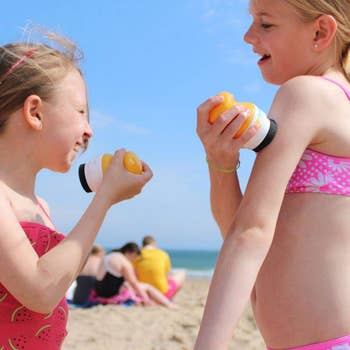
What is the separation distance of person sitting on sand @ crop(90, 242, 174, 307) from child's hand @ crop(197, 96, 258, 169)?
7688mm

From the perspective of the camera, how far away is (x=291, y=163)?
1.64 metres

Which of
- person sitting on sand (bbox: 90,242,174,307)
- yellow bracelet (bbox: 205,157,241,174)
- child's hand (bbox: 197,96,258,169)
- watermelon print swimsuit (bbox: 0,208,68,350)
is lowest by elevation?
person sitting on sand (bbox: 90,242,174,307)

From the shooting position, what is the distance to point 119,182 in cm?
202

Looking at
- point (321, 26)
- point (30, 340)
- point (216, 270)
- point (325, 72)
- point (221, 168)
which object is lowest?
point (30, 340)

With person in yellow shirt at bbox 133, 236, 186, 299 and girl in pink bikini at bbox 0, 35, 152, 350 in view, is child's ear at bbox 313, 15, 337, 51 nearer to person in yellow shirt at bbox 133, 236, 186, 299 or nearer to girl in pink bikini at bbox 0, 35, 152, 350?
girl in pink bikini at bbox 0, 35, 152, 350

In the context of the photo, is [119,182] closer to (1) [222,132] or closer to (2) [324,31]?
(1) [222,132]

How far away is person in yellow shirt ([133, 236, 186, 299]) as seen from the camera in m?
9.98

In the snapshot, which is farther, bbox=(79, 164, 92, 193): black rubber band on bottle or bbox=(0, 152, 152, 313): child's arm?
bbox=(79, 164, 92, 193): black rubber band on bottle

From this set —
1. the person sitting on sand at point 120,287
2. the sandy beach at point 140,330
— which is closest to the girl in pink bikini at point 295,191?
the sandy beach at point 140,330

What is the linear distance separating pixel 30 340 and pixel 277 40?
127cm

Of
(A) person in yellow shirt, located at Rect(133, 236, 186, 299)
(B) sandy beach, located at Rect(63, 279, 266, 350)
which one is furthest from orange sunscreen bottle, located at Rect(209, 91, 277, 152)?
(A) person in yellow shirt, located at Rect(133, 236, 186, 299)

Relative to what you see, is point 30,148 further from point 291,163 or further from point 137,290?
point 137,290

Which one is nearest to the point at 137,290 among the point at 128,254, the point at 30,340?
the point at 128,254

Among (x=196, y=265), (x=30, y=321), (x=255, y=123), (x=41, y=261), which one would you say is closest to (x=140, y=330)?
(x=30, y=321)
